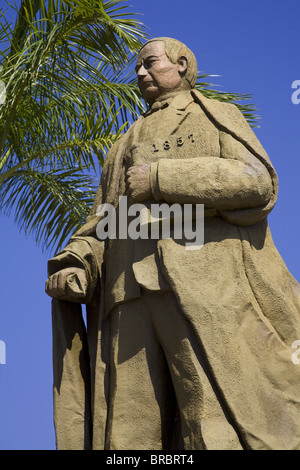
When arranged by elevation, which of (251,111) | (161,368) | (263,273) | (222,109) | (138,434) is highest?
(251,111)

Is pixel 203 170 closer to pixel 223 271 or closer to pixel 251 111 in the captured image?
pixel 223 271

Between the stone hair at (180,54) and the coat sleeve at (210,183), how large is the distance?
84 cm

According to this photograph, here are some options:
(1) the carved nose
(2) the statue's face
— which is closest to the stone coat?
(2) the statue's face

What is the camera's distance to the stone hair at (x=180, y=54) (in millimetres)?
6059

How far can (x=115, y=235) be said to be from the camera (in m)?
5.79

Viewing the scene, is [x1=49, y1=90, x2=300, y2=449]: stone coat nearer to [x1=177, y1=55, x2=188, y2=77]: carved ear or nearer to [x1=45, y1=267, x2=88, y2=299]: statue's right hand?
[x1=45, y1=267, x2=88, y2=299]: statue's right hand

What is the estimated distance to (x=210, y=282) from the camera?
5332 millimetres

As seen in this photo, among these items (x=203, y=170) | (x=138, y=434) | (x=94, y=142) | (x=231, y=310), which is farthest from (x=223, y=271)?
(x=94, y=142)

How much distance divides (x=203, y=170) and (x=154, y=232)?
0.45 meters

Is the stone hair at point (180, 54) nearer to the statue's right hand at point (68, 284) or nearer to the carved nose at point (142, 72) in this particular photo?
the carved nose at point (142, 72)

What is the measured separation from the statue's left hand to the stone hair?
848 millimetres

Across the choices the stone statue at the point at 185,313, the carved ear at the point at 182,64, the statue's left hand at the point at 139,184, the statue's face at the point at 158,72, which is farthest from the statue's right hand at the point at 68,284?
the carved ear at the point at 182,64

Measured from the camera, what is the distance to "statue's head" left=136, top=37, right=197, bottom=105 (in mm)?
6039

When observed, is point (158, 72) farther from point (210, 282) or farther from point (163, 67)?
point (210, 282)
